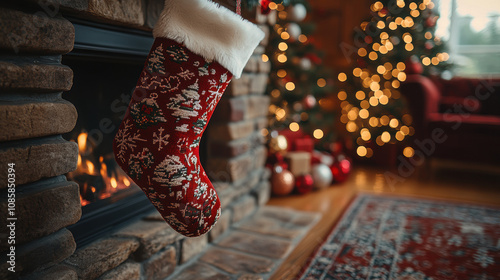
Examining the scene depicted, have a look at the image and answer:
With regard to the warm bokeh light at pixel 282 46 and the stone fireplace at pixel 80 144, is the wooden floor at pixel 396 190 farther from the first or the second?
the warm bokeh light at pixel 282 46

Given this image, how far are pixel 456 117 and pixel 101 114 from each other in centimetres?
270

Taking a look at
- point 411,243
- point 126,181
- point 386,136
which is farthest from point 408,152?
point 126,181

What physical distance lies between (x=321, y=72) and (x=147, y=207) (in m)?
1.94

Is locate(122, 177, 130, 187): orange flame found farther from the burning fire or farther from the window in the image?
the window

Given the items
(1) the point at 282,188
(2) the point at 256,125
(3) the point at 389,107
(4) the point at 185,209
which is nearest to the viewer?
(4) the point at 185,209

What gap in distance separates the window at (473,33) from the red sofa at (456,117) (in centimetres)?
80

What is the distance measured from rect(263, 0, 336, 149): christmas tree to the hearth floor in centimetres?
88

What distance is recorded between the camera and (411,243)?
1.80m

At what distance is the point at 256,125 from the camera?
2109mm

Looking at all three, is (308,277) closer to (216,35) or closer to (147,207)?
(147,207)

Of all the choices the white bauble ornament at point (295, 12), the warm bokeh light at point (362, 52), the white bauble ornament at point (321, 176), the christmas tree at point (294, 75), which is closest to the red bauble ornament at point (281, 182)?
the white bauble ornament at point (321, 176)

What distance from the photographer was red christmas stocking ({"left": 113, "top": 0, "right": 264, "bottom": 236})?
1074mm

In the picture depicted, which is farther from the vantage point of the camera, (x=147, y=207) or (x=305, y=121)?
(x=305, y=121)

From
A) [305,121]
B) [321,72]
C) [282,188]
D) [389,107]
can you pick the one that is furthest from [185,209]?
[389,107]
